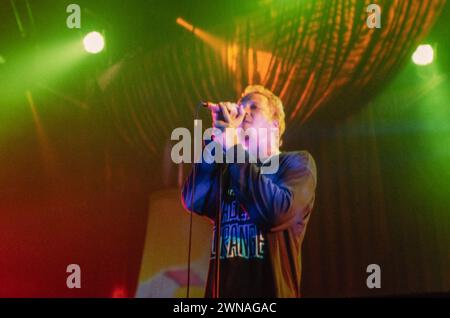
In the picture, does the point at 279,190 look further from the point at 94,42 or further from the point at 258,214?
the point at 94,42

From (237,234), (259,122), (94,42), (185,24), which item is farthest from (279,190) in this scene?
(94,42)

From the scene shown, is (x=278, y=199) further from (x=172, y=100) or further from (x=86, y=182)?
(x=86, y=182)

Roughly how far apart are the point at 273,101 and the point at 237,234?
75cm

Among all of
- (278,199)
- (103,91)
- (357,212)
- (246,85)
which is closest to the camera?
(278,199)

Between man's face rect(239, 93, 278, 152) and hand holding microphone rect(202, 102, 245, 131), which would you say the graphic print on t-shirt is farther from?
hand holding microphone rect(202, 102, 245, 131)

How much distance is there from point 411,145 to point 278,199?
0.85m

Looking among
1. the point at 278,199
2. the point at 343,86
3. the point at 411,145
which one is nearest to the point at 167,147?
the point at 278,199

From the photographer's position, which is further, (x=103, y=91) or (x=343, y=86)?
(x=103, y=91)

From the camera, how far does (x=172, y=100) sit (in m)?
3.08

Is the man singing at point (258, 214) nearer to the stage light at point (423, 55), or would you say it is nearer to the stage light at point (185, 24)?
the stage light at point (185, 24)

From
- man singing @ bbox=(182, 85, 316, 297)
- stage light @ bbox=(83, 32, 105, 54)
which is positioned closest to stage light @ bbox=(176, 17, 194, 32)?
stage light @ bbox=(83, 32, 105, 54)

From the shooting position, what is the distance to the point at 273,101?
113 inches

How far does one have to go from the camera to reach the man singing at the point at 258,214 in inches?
98.1

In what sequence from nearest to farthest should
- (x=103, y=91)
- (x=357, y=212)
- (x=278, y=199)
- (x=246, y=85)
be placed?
(x=278, y=199)
(x=357, y=212)
(x=246, y=85)
(x=103, y=91)
